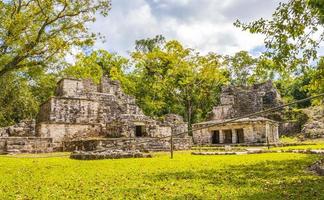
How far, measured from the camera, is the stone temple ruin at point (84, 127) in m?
17.8

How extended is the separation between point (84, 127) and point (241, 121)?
44.2ft

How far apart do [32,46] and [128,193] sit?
9.18 meters

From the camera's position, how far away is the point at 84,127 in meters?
21.8

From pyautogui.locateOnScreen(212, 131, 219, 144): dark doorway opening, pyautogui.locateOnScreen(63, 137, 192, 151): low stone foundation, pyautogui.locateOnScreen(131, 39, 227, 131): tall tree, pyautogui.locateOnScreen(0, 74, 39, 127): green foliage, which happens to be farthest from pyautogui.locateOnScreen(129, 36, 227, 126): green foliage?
pyautogui.locateOnScreen(63, 137, 192, 151): low stone foundation

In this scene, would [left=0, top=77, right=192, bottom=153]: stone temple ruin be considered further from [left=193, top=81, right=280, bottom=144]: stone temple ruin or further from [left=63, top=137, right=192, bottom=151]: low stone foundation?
[left=193, top=81, right=280, bottom=144]: stone temple ruin

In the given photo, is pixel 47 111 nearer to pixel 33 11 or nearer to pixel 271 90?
pixel 33 11

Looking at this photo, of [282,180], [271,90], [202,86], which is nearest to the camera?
[282,180]

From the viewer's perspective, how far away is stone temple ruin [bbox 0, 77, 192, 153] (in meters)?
17.8

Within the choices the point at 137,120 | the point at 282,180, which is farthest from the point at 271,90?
the point at 282,180

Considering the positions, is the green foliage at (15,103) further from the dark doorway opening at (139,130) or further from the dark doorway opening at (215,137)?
the dark doorway opening at (215,137)

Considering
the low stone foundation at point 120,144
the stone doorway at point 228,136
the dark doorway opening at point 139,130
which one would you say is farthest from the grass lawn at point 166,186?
the stone doorway at point 228,136

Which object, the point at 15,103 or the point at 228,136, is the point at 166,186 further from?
the point at 15,103

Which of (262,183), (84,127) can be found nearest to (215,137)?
(84,127)

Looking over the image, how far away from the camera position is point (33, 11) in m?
13.6
